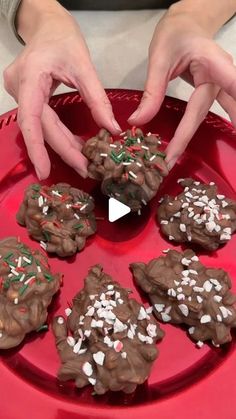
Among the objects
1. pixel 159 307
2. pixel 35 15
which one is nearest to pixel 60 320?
pixel 159 307

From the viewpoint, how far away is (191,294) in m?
1.28

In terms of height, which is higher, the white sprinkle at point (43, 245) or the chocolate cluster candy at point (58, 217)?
the chocolate cluster candy at point (58, 217)

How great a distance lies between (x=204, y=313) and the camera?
1.27 meters

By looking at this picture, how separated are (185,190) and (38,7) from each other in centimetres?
70

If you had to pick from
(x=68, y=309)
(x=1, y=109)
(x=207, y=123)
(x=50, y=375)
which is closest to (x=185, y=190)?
(x=207, y=123)

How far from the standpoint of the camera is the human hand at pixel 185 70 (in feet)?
4.55

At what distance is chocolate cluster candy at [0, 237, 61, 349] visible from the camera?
121 centimetres

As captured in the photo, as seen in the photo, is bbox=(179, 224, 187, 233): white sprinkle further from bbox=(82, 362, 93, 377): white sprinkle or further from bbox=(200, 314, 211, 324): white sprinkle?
bbox=(82, 362, 93, 377): white sprinkle

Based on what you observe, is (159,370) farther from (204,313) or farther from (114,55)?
(114,55)

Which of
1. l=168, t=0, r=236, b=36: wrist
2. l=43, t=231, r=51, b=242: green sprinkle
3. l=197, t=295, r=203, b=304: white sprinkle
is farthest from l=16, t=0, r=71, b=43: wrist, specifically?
l=197, t=295, r=203, b=304: white sprinkle

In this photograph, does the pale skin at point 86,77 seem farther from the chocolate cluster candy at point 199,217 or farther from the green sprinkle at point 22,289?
the green sprinkle at point 22,289

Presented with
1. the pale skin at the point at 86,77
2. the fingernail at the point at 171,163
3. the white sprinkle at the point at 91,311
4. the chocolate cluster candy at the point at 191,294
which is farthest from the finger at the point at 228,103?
the white sprinkle at the point at 91,311

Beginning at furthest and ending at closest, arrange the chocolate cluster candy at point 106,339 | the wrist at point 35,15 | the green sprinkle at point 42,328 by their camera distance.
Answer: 1. the wrist at point 35,15
2. the green sprinkle at point 42,328
3. the chocolate cluster candy at point 106,339

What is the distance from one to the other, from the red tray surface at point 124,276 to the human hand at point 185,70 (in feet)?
0.39
